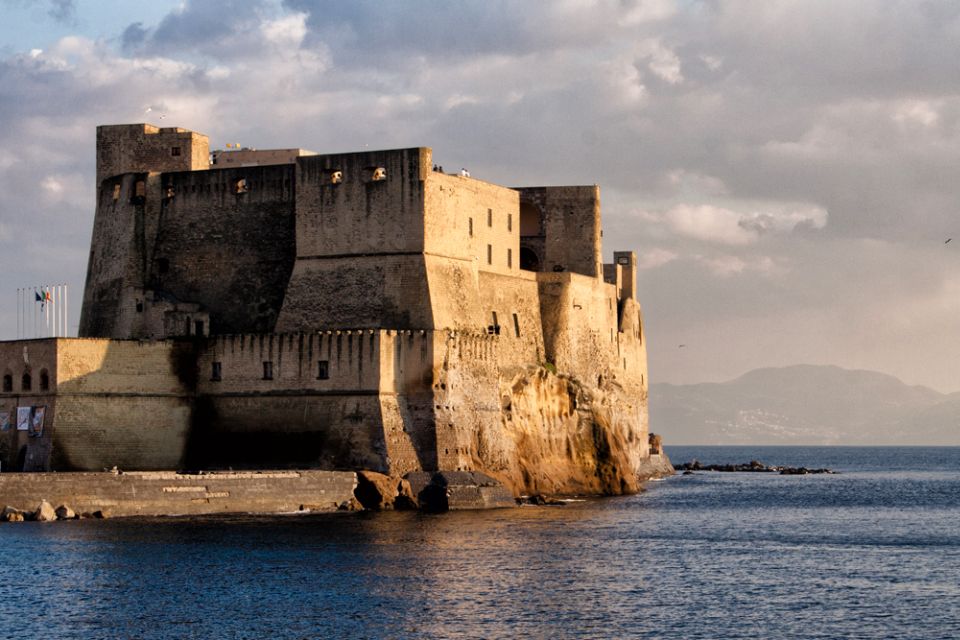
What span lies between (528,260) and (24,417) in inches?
980

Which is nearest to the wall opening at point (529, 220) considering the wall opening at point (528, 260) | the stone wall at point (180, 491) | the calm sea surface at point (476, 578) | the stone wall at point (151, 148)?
the wall opening at point (528, 260)

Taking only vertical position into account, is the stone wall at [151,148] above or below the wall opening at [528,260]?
above

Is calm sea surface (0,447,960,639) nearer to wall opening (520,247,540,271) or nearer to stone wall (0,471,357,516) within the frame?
stone wall (0,471,357,516)

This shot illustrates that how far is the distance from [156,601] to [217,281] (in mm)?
29393

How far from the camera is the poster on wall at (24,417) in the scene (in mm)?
57281

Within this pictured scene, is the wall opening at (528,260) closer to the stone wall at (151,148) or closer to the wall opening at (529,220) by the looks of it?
the wall opening at (529,220)

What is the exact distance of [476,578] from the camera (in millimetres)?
42844

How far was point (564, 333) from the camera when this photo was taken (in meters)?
71.8

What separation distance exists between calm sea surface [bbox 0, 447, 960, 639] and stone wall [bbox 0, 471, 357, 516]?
3.33ft

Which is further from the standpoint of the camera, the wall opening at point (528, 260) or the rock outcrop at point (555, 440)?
the wall opening at point (528, 260)

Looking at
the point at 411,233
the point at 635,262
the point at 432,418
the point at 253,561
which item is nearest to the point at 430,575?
the point at 253,561

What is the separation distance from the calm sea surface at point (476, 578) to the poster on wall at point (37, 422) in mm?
7744

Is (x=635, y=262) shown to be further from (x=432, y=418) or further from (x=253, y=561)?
(x=253, y=561)

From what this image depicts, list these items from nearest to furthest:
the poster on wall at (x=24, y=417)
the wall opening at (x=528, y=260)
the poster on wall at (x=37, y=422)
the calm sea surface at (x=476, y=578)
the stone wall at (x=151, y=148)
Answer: the calm sea surface at (x=476, y=578)
the poster on wall at (x=37, y=422)
the poster on wall at (x=24, y=417)
the stone wall at (x=151, y=148)
the wall opening at (x=528, y=260)
